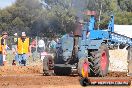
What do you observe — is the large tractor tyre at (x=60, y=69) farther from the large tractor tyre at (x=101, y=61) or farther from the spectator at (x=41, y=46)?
the spectator at (x=41, y=46)

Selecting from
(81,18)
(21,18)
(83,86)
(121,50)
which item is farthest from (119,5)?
(83,86)

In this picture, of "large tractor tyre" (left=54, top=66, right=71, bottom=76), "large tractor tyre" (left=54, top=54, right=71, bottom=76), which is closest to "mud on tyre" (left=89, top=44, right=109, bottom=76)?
"large tractor tyre" (left=54, top=54, right=71, bottom=76)

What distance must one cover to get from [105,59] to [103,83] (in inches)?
197

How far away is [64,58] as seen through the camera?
16484mm

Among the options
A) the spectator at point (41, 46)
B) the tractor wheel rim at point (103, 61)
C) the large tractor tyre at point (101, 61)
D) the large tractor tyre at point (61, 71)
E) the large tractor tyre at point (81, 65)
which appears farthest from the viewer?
the spectator at point (41, 46)

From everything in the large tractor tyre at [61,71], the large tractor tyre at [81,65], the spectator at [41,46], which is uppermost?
the spectator at [41,46]

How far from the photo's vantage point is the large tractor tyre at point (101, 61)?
53.1 ft

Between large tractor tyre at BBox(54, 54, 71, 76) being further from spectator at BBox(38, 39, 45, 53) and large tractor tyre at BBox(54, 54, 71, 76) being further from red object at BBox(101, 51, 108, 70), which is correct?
spectator at BBox(38, 39, 45, 53)

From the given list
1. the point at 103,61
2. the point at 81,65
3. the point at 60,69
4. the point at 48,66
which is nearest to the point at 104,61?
the point at 103,61

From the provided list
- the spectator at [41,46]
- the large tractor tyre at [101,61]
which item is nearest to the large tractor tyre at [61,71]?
the large tractor tyre at [101,61]

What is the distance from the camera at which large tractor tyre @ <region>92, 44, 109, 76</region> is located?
16.2 metres

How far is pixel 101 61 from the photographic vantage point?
54.3 ft

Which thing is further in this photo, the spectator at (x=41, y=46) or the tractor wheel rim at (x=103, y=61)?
the spectator at (x=41, y=46)

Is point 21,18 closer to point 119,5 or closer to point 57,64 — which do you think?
point 119,5
